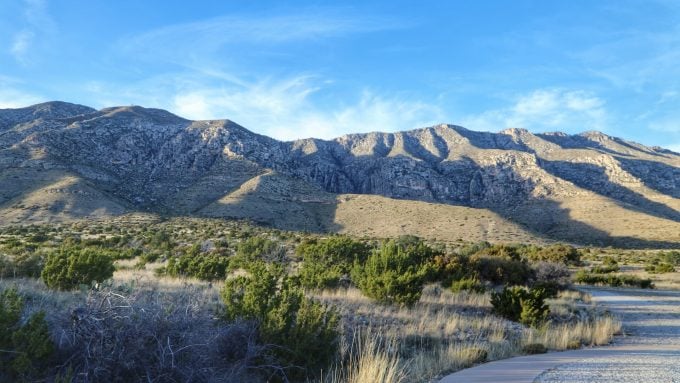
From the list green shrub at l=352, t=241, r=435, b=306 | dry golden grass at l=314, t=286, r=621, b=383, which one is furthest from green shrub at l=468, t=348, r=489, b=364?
green shrub at l=352, t=241, r=435, b=306

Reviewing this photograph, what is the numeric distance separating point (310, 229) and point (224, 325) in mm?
57207

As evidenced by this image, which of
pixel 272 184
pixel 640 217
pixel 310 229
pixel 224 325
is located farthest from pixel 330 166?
pixel 224 325

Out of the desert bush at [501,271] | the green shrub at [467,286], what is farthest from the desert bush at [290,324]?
the desert bush at [501,271]

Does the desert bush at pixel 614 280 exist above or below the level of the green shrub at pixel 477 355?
above

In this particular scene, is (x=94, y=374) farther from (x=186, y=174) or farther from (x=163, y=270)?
(x=186, y=174)

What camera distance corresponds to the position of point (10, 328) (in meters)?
5.45

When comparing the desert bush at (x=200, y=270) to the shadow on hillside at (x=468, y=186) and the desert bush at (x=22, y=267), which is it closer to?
the desert bush at (x=22, y=267)

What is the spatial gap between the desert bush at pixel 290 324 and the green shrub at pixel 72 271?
6.93 m

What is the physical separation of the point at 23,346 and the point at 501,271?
1893 centimetres

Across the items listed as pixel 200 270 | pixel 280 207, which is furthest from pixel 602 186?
pixel 200 270

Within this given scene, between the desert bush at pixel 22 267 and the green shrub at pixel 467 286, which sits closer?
the desert bush at pixel 22 267

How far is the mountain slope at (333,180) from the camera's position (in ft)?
216

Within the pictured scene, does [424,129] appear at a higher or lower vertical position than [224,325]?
higher

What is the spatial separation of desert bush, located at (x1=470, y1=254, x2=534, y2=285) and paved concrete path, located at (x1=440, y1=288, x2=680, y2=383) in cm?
634
